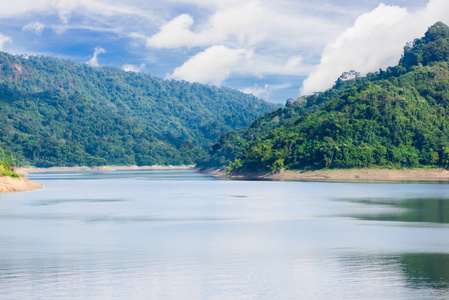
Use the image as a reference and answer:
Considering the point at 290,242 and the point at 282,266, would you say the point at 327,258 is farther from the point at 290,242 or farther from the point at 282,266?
the point at 290,242

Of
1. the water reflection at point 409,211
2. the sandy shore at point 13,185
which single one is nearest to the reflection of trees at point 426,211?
the water reflection at point 409,211

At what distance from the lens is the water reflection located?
49.2 meters

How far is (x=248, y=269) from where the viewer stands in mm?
27000

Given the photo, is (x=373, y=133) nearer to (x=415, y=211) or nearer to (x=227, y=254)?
(x=415, y=211)

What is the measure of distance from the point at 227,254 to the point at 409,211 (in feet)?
101

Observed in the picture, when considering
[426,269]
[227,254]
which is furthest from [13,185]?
[426,269]

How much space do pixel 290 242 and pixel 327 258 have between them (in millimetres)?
6213

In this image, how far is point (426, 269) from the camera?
2666 cm

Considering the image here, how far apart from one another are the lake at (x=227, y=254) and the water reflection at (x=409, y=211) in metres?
0.17

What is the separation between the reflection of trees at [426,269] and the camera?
936 inches

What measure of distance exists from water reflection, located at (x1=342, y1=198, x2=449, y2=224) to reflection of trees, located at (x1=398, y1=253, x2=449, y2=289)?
17290 millimetres

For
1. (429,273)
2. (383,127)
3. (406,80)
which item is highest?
(406,80)

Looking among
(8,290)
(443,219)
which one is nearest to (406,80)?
(443,219)

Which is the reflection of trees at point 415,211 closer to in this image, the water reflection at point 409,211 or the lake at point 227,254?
the water reflection at point 409,211
